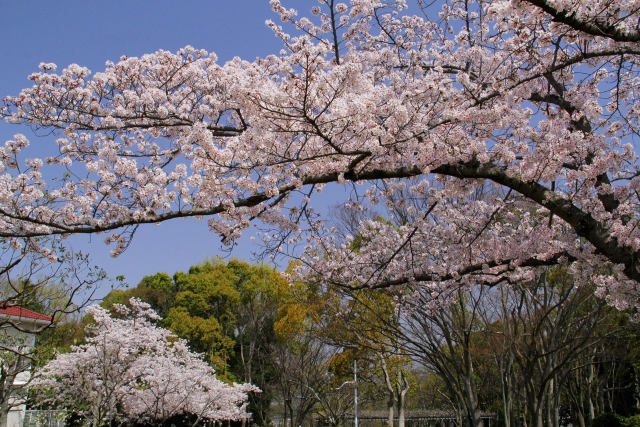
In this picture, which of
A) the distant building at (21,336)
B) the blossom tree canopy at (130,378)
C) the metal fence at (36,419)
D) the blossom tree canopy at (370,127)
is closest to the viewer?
the blossom tree canopy at (370,127)

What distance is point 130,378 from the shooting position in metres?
12.5

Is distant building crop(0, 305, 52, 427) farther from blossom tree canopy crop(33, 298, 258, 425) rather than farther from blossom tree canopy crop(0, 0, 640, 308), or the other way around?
blossom tree canopy crop(0, 0, 640, 308)

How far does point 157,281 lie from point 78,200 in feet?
93.5

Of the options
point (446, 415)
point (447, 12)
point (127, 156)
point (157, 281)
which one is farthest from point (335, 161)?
point (157, 281)

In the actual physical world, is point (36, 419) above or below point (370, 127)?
below

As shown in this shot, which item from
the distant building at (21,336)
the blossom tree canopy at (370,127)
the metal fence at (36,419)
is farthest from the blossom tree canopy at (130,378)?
the blossom tree canopy at (370,127)

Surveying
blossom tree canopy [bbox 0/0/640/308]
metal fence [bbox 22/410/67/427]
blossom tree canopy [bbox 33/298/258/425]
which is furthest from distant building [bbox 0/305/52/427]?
blossom tree canopy [bbox 0/0/640/308]

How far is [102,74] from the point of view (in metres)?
5.15

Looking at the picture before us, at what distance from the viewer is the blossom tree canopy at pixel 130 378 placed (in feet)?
38.4

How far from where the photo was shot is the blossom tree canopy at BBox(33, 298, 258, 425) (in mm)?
11719

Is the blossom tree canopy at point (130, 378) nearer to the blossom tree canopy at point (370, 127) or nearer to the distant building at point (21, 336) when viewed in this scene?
the distant building at point (21, 336)

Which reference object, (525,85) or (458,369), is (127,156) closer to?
(525,85)

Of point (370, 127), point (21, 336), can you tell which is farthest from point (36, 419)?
point (370, 127)

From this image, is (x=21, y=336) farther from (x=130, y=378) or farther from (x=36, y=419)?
(x=36, y=419)
